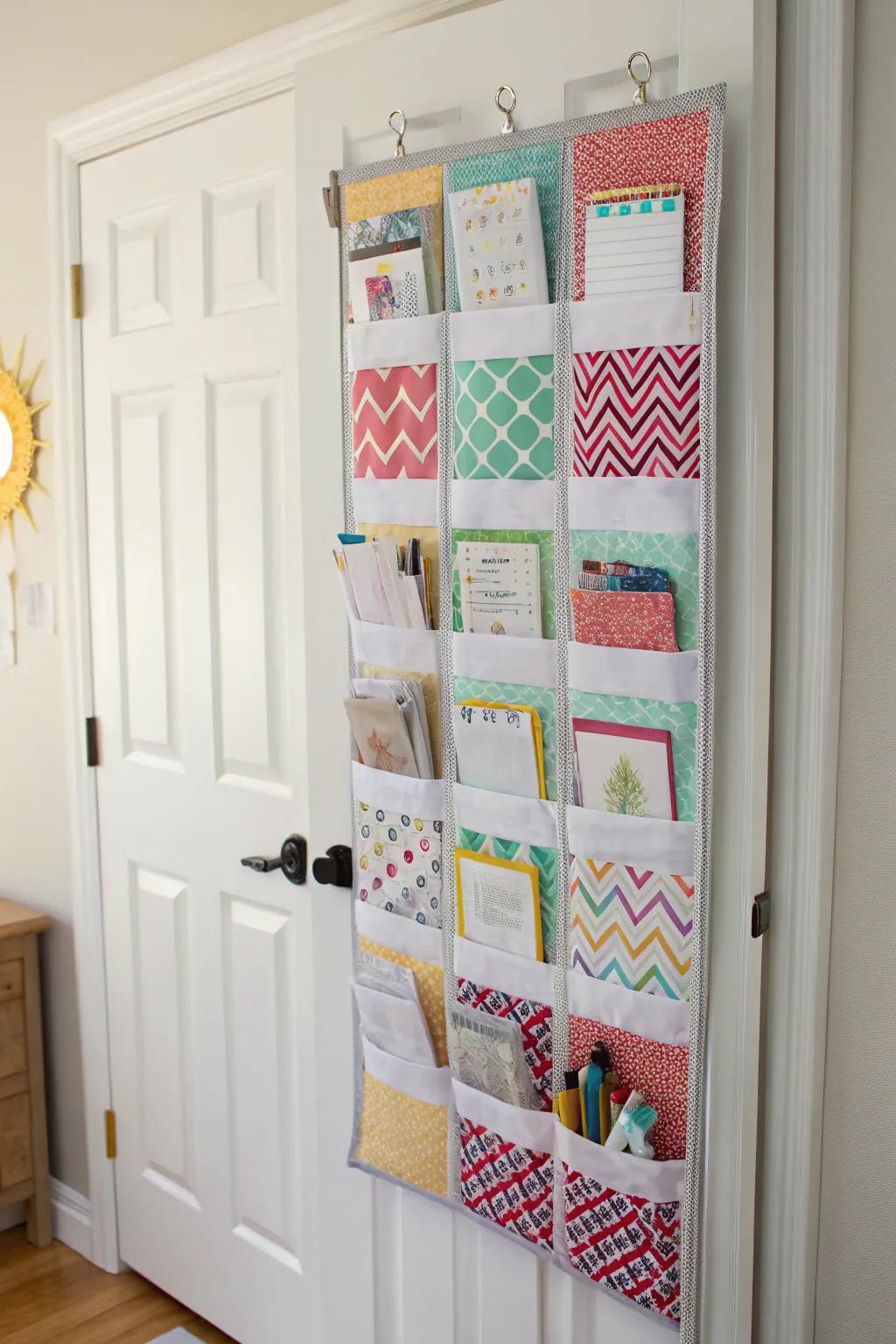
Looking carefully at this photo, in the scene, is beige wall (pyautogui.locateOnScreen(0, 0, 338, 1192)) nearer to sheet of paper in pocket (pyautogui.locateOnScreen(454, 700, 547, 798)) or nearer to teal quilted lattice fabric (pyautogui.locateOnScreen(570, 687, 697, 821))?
sheet of paper in pocket (pyautogui.locateOnScreen(454, 700, 547, 798))

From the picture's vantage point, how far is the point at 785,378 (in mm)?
1268

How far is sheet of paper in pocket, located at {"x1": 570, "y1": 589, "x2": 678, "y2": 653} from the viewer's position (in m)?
1.25

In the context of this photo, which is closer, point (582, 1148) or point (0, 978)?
point (582, 1148)

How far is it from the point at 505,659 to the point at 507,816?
191 mm

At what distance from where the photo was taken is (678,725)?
1.27 metres

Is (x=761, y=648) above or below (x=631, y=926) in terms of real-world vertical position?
above

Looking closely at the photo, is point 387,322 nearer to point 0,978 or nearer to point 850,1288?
point 850,1288

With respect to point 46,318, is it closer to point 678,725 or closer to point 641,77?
point 641,77

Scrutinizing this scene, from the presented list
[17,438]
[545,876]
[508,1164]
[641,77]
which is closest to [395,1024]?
[508,1164]

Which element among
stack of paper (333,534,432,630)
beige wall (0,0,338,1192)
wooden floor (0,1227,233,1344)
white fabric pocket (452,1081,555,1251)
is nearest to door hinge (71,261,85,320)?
beige wall (0,0,338,1192)

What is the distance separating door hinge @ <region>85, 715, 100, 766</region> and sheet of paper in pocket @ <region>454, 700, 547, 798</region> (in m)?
1.07

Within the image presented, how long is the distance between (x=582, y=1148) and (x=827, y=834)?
0.46 m

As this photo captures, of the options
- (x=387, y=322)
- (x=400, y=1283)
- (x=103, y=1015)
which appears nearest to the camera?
(x=387, y=322)

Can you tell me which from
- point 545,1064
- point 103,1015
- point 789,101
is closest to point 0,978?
point 103,1015
